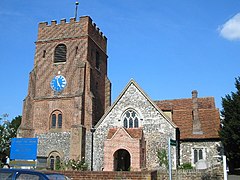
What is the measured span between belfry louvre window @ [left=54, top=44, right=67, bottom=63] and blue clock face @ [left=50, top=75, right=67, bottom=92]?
84.4 inches

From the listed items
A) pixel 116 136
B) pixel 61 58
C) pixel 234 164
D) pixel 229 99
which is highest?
pixel 61 58

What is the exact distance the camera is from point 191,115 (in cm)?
3325

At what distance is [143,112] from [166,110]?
461 centimetres

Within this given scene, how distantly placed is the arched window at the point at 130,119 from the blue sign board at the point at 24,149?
33.1 ft

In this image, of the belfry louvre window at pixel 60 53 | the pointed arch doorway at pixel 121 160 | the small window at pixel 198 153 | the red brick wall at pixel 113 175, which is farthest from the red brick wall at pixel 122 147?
the belfry louvre window at pixel 60 53

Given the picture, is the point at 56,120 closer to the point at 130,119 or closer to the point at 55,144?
the point at 55,144

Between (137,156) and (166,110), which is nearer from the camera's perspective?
(137,156)

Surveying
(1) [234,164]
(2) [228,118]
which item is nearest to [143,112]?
(2) [228,118]

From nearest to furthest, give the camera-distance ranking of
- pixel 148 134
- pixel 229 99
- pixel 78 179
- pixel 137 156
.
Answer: pixel 78 179, pixel 137 156, pixel 148 134, pixel 229 99

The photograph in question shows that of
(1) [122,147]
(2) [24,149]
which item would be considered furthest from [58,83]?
(2) [24,149]

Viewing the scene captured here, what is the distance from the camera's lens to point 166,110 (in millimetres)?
33000

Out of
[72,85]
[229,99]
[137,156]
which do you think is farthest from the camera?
[72,85]

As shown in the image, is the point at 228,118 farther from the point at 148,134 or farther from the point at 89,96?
the point at 89,96

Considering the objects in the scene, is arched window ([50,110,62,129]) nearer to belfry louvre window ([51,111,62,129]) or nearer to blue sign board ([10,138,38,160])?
belfry louvre window ([51,111,62,129])
